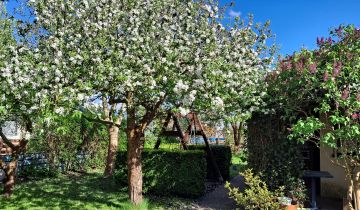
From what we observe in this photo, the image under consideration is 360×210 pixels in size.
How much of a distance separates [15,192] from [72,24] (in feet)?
22.2

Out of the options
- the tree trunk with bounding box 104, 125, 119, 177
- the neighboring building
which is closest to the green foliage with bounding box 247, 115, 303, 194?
the tree trunk with bounding box 104, 125, 119, 177

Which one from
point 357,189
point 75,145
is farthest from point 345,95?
point 75,145

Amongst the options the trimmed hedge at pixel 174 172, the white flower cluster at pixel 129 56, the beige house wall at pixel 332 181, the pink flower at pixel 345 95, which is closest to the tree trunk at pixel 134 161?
the trimmed hedge at pixel 174 172

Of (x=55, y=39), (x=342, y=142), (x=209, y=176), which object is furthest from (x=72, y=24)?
(x=209, y=176)

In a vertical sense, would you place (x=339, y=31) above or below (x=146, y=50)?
above

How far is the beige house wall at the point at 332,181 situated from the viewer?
32.7 ft

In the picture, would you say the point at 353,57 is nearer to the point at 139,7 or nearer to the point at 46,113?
the point at 139,7

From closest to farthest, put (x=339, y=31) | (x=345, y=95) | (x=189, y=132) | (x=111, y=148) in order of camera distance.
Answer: (x=345, y=95), (x=339, y=31), (x=189, y=132), (x=111, y=148)

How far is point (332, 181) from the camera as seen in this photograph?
33.4 feet

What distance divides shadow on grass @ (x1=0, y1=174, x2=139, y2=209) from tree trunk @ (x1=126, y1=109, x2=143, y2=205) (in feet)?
1.07

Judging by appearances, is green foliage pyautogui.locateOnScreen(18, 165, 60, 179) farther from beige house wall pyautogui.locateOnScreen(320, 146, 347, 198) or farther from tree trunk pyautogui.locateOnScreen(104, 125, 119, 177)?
beige house wall pyautogui.locateOnScreen(320, 146, 347, 198)

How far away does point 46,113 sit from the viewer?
5.69m

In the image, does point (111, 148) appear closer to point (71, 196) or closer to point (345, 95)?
point (71, 196)

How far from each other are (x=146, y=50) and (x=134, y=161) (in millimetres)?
3602
